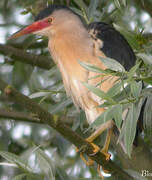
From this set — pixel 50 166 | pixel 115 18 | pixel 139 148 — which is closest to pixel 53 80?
pixel 115 18

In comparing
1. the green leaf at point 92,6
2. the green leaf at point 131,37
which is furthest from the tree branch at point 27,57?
the green leaf at point 131,37

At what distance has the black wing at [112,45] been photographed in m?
2.40

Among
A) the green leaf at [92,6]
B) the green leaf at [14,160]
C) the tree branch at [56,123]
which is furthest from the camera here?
the green leaf at [92,6]

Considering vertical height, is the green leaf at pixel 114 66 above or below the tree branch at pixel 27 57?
above

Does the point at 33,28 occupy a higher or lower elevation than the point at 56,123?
lower

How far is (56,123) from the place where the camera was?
5.30 ft

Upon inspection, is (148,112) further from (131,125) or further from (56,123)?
(56,123)

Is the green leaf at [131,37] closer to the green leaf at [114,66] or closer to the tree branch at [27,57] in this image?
the green leaf at [114,66]

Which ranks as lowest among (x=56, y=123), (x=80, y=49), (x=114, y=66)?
(x=80, y=49)

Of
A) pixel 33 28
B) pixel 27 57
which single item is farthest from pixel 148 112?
pixel 27 57

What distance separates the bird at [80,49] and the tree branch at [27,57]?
0.23m

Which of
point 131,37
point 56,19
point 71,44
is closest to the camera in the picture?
point 131,37

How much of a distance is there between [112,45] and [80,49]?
178 millimetres

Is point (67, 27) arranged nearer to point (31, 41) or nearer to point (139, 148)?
point (31, 41)
